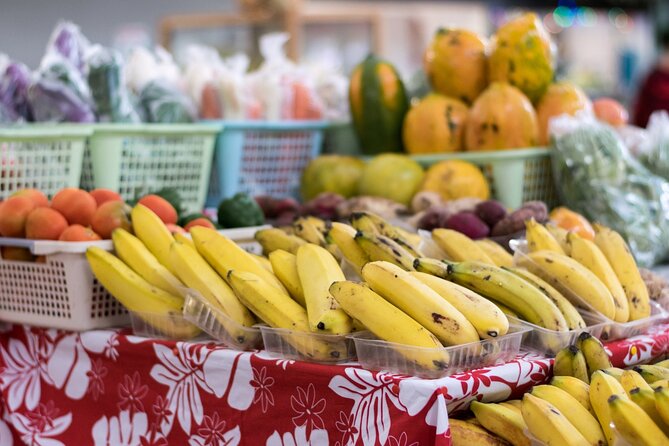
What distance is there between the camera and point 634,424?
3.99ft

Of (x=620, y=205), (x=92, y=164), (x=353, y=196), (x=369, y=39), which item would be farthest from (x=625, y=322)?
(x=369, y=39)

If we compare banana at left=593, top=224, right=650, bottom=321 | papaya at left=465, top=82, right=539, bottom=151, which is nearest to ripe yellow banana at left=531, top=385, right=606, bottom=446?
banana at left=593, top=224, right=650, bottom=321

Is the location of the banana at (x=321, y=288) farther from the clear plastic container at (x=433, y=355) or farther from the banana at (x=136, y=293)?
the banana at (x=136, y=293)

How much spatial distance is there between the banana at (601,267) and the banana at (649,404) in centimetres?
45

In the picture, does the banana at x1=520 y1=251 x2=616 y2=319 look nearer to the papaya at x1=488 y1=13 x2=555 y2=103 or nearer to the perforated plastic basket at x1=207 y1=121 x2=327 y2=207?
the papaya at x1=488 y1=13 x2=555 y2=103

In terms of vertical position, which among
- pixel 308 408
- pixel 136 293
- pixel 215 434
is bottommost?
pixel 215 434

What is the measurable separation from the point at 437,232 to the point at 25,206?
894 mm

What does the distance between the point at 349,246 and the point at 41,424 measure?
80 cm

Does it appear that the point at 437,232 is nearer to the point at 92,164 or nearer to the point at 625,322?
the point at 625,322

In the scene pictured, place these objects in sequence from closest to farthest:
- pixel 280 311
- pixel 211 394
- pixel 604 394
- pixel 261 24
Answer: pixel 604 394 < pixel 280 311 < pixel 211 394 < pixel 261 24

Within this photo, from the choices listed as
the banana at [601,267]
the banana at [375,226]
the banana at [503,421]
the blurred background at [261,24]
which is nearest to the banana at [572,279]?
the banana at [601,267]

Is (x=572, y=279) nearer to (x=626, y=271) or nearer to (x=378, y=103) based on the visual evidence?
(x=626, y=271)

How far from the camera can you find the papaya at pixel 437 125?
2760 millimetres

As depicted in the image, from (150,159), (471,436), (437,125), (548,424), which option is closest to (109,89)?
(150,159)
